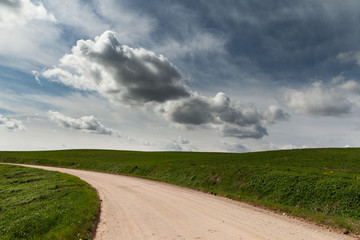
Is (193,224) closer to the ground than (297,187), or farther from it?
closer to the ground

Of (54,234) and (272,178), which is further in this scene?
(272,178)

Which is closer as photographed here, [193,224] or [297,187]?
[193,224]

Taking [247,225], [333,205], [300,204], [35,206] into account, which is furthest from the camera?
[300,204]

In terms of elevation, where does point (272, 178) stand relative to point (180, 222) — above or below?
above

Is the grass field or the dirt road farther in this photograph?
the grass field

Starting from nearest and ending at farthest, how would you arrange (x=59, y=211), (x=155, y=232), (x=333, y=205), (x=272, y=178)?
(x=155, y=232)
(x=59, y=211)
(x=333, y=205)
(x=272, y=178)

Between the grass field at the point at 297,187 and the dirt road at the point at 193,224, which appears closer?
the dirt road at the point at 193,224

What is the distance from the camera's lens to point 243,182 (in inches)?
965

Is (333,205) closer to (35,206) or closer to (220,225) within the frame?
(220,225)

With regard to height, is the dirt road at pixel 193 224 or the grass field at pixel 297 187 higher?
the grass field at pixel 297 187

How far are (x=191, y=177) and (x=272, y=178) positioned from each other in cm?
1127

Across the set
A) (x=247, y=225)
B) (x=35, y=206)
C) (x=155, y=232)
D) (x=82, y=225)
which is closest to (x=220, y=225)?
(x=247, y=225)

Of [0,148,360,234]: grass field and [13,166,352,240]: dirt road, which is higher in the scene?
[0,148,360,234]: grass field

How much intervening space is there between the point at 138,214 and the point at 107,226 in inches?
93.6
